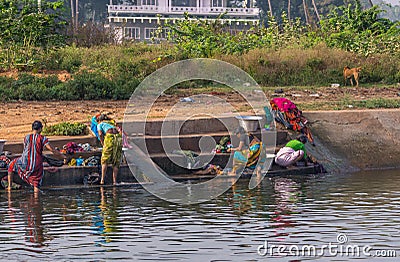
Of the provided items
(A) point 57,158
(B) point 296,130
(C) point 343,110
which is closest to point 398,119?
(C) point 343,110

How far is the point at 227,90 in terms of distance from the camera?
21125mm

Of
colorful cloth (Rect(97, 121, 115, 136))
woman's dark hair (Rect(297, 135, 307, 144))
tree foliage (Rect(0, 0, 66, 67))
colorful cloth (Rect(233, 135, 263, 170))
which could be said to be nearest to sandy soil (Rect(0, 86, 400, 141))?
colorful cloth (Rect(97, 121, 115, 136))

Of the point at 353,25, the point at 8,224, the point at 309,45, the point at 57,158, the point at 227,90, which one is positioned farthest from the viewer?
the point at 353,25

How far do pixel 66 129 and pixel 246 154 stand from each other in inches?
123

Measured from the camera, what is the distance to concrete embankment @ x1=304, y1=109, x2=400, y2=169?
55.5 ft

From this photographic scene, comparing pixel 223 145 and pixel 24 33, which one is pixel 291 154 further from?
pixel 24 33

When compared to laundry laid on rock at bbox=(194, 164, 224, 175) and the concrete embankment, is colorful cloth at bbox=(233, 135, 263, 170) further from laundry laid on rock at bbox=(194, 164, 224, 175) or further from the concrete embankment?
the concrete embankment

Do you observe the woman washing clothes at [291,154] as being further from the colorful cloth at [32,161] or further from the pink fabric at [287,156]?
the colorful cloth at [32,161]

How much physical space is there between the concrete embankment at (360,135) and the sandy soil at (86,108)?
5.58 feet

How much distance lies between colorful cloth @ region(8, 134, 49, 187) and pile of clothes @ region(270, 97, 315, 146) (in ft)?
17.1

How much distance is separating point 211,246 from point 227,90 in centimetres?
1195

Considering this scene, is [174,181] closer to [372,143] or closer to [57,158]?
[57,158]

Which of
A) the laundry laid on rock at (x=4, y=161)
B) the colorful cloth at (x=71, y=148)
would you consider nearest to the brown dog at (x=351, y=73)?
the colorful cloth at (x=71, y=148)

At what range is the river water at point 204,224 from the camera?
9.15 metres
